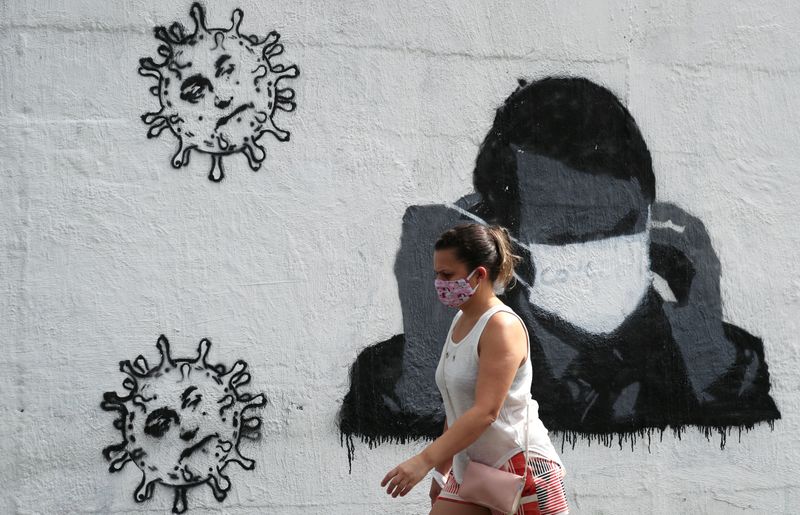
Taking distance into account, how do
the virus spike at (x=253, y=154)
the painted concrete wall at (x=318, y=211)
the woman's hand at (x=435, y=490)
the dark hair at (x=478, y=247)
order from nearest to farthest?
the dark hair at (x=478, y=247)
the woman's hand at (x=435, y=490)
the painted concrete wall at (x=318, y=211)
the virus spike at (x=253, y=154)

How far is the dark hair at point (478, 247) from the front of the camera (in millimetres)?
3086

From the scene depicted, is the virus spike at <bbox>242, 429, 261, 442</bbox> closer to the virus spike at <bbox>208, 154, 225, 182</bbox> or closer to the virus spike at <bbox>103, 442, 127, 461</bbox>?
the virus spike at <bbox>103, 442, 127, 461</bbox>

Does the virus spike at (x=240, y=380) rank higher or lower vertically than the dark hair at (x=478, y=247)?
lower

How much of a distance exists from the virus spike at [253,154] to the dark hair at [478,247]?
4.51ft

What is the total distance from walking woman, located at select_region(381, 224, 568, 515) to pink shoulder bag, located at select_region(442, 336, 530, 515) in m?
0.04

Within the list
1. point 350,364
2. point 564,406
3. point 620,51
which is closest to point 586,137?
point 620,51

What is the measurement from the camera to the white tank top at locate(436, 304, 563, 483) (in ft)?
9.82

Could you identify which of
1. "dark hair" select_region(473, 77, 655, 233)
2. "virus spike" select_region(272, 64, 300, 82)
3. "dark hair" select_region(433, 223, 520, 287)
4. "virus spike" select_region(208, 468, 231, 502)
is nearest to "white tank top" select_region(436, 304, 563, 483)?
"dark hair" select_region(433, 223, 520, 287)

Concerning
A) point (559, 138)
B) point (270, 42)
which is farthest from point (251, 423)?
point (559, 138)

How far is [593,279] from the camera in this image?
458cm

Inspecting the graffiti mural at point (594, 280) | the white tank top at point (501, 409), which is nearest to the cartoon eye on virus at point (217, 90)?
the graffiti mural at point (594, 280)

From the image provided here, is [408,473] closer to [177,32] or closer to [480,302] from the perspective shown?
[480,302]

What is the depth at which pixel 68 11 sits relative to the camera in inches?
161

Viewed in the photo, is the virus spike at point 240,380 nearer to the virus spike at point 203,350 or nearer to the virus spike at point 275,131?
the virus spike at point 203,350
